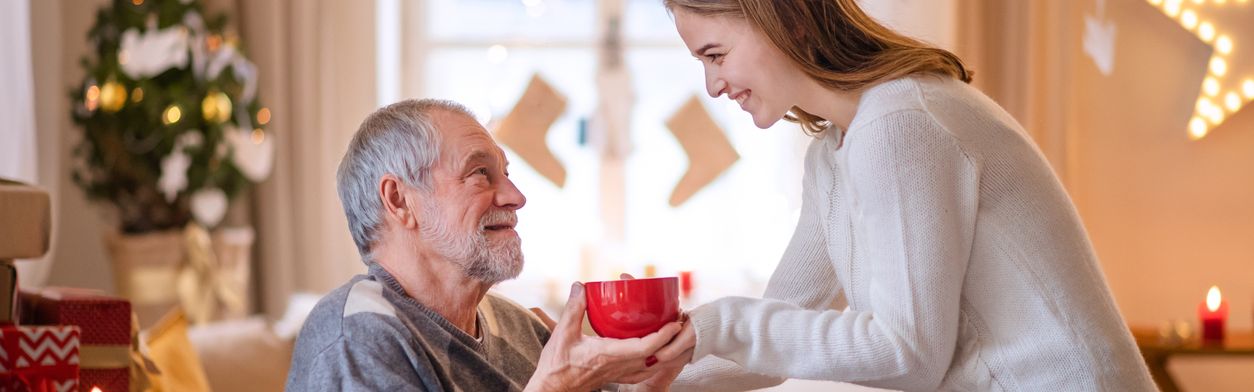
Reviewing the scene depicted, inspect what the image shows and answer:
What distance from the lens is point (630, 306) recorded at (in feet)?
5.16

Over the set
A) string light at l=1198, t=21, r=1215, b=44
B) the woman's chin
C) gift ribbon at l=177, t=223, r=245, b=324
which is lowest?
gift ribbon at l=177, t=223, r=245, b=324

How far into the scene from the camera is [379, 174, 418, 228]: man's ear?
6.04 feet

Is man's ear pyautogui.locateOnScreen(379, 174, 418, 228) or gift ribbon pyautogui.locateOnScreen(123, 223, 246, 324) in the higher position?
man's ear pyautogui.locateOnScreen(379, 174, 418, 228)

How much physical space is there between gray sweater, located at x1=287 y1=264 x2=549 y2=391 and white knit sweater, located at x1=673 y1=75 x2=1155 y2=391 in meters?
0.39

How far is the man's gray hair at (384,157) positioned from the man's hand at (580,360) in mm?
346

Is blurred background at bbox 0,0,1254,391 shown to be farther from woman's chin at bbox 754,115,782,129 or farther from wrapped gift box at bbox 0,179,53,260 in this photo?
wrapped gift box at bbox 0,179,53,260

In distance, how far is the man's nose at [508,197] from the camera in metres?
1.88

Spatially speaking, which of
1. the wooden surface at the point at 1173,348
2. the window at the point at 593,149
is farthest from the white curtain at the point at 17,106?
the wooden surface at the point at 1173,348

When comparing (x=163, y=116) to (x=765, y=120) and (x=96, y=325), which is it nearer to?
(x=96, y=325)

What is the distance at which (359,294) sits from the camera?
1.75 m

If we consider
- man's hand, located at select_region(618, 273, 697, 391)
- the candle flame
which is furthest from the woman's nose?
the candle flame

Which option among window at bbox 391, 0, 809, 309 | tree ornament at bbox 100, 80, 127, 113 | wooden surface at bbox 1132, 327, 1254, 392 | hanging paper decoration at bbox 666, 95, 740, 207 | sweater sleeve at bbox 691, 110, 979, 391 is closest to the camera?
sweater sleeve at bbox 691, 110, 979, 391

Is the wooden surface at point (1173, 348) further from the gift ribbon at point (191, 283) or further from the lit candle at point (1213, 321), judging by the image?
the gift ribbon at point (191, 283)

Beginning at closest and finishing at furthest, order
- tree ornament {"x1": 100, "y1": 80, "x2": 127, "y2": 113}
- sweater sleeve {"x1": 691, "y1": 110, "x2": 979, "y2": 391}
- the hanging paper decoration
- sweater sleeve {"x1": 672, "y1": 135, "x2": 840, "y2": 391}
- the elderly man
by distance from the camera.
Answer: sweater sleeve {"x1": 691, "y1": 110, "x2": 979, "y2": 391}, the elderly man, sweater sleeve {"x1": 672, "y1": 135, "x2": 840, "y2": 391}, tree ornament {"x1": 100, "y1": 80, "x2": 127, "y2": 113}, the hanging paper decoration
